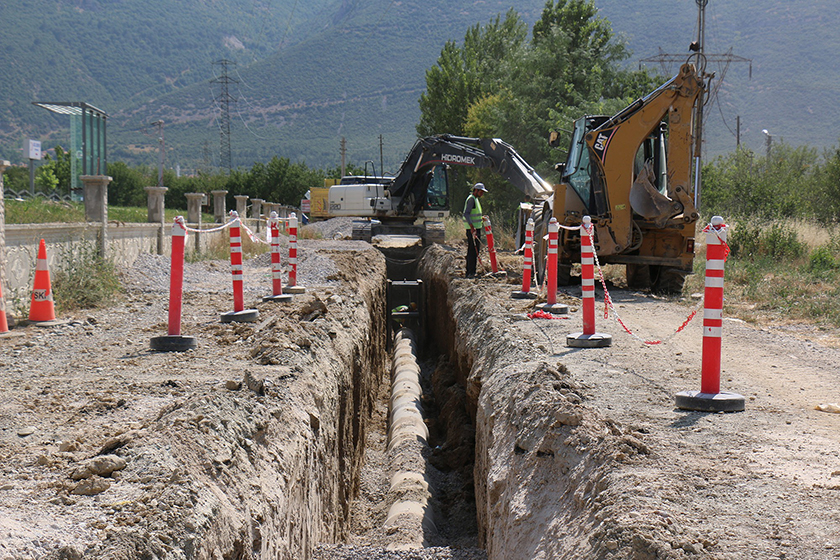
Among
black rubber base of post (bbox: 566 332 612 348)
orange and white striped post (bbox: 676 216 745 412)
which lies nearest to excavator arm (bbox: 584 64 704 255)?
black rubber base of post (bbox: 566 332 612 348)

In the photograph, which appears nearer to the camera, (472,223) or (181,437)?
(181,437)

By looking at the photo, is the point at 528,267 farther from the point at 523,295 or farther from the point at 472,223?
the point at 472,223

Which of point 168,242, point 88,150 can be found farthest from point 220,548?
point 88,150

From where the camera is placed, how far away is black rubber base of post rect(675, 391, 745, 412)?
514 centimetres

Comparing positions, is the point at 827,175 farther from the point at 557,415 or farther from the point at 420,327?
the point at 557,415

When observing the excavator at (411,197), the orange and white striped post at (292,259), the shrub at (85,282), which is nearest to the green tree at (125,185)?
the excavator at (411,197)

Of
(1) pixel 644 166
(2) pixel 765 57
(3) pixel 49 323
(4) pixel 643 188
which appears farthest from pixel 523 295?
(2) pixel 765 57

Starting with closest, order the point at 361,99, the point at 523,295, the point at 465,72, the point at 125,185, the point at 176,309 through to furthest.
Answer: the point at 176,309 → the point at 523,295 → the point at 465,72 → the point at 125,185 → the point at 361,99

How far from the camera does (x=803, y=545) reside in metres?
3.07

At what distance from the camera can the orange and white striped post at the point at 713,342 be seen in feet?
16.9

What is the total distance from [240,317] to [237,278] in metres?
0.49

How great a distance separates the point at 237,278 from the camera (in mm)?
9125

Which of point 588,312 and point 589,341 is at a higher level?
point 588,312

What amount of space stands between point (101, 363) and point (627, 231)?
27.8ft
